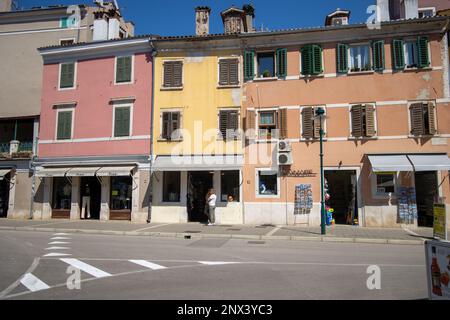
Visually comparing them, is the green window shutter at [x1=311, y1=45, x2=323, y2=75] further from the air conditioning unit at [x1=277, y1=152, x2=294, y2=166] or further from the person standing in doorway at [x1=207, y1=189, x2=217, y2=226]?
the person standing in doorway at [x1=207, y1=189, x2=217, y2=226]

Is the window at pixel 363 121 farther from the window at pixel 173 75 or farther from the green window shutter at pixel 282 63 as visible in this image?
the window at pixel 173 75

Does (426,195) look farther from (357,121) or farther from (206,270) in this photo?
(206,270)

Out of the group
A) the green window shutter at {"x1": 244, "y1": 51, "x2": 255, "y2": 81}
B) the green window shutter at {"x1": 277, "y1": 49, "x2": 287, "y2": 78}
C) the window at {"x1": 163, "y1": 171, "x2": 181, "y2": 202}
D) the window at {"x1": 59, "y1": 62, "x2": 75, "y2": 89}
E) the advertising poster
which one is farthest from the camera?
the window at {"x1": 59, "y1": 62, "x2": 75, "y2": 89}

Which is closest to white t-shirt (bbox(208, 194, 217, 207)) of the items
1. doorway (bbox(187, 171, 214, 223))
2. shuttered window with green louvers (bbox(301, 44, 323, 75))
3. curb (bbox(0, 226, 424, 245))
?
doorway (bbox(187, 171, 214, 223))

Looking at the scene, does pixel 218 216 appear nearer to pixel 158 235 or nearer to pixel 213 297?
pixel 158 235

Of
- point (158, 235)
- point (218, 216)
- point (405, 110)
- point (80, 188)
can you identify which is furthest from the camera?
point (80, 188)

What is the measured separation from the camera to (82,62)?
2256 centimetres

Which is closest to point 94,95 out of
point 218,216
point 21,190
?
point 21,190

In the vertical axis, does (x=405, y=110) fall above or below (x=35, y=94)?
below

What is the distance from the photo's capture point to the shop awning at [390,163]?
55.4ft

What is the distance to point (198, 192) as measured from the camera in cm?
2117

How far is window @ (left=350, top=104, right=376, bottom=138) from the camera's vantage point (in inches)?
724

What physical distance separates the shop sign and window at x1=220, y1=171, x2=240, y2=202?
9641 mm
